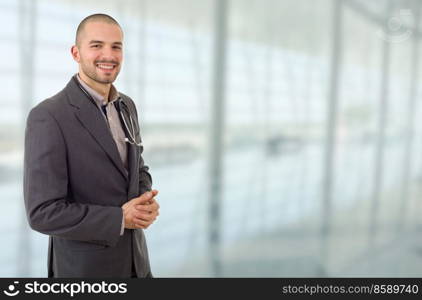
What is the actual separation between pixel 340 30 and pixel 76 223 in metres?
12.2

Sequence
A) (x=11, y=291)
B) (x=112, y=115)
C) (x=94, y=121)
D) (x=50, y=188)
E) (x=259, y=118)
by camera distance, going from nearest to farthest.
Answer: (x=50, y=188) → (x=94, y=121) → (x=112, y=115) → (x=11, y=291) → (x=259, y=118)

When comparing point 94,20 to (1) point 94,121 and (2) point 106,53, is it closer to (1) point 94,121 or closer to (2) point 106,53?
(2) point 106,53

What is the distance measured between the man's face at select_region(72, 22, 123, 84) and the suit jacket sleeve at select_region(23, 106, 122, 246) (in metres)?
0.21

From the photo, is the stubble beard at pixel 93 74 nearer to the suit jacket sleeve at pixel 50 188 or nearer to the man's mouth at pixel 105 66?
the man's mouth at pixel 105 66

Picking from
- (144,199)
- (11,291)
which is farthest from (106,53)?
(11,291)

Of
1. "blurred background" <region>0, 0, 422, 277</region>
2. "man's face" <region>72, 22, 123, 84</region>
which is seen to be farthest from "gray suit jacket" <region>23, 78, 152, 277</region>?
"blurred background" <region>0, 0, 422, 277</region>

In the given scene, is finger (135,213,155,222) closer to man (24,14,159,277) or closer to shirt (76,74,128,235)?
man (24,14,159,277)

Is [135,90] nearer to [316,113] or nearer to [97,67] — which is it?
[316,113]

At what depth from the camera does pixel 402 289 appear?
100 inches

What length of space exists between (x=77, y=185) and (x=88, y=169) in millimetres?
65

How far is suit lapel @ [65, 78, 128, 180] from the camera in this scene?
1.52 meters

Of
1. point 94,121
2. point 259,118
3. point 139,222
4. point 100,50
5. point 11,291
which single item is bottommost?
point 11,291

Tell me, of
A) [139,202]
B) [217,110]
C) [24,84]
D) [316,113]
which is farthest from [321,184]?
[139,202]

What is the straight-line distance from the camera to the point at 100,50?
1.50 meters
